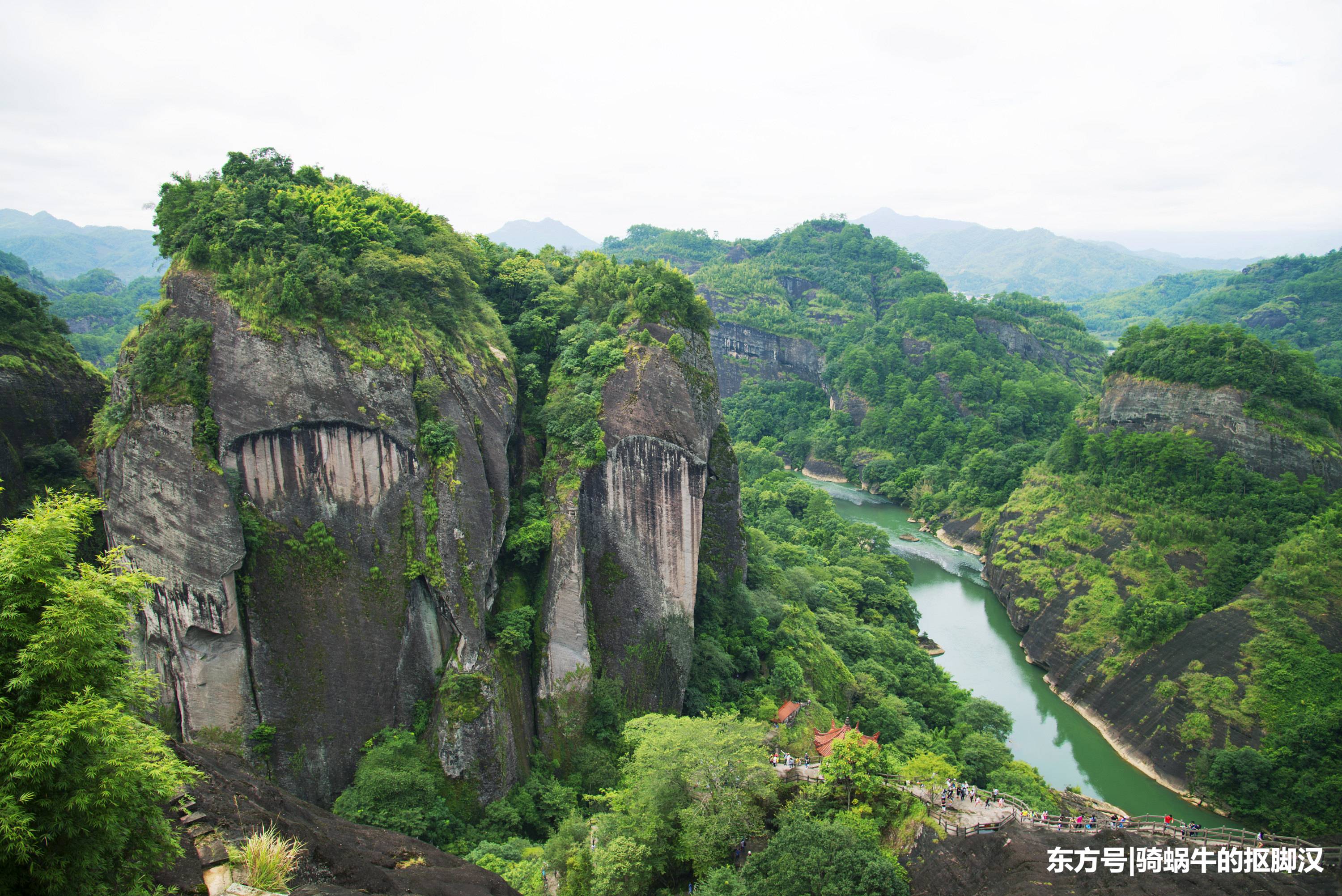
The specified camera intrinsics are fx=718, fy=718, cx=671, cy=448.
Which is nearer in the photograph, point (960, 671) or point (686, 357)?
point (686, 357)

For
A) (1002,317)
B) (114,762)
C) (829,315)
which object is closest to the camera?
(114,762)

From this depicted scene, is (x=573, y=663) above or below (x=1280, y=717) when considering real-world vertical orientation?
above

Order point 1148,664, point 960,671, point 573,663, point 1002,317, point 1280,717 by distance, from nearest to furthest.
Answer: point 573,663 < point 1280,717 < point 1148,664 < point 960,671 < point 1002,317

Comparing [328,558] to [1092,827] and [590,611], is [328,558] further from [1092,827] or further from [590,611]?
[1092,827]

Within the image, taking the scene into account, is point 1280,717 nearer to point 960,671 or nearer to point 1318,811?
point 1318,811

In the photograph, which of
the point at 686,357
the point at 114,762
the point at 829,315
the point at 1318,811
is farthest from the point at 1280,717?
the point at 829,315

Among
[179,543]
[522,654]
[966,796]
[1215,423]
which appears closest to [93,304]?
[179,543]

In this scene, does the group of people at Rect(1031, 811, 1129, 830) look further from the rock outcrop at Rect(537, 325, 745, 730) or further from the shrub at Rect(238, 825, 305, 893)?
the shrub at Rect(238, 825, 305, 893)

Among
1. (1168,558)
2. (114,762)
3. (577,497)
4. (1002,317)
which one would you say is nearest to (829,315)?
(1002,317)

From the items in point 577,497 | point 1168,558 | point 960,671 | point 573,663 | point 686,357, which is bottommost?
point 960,671
